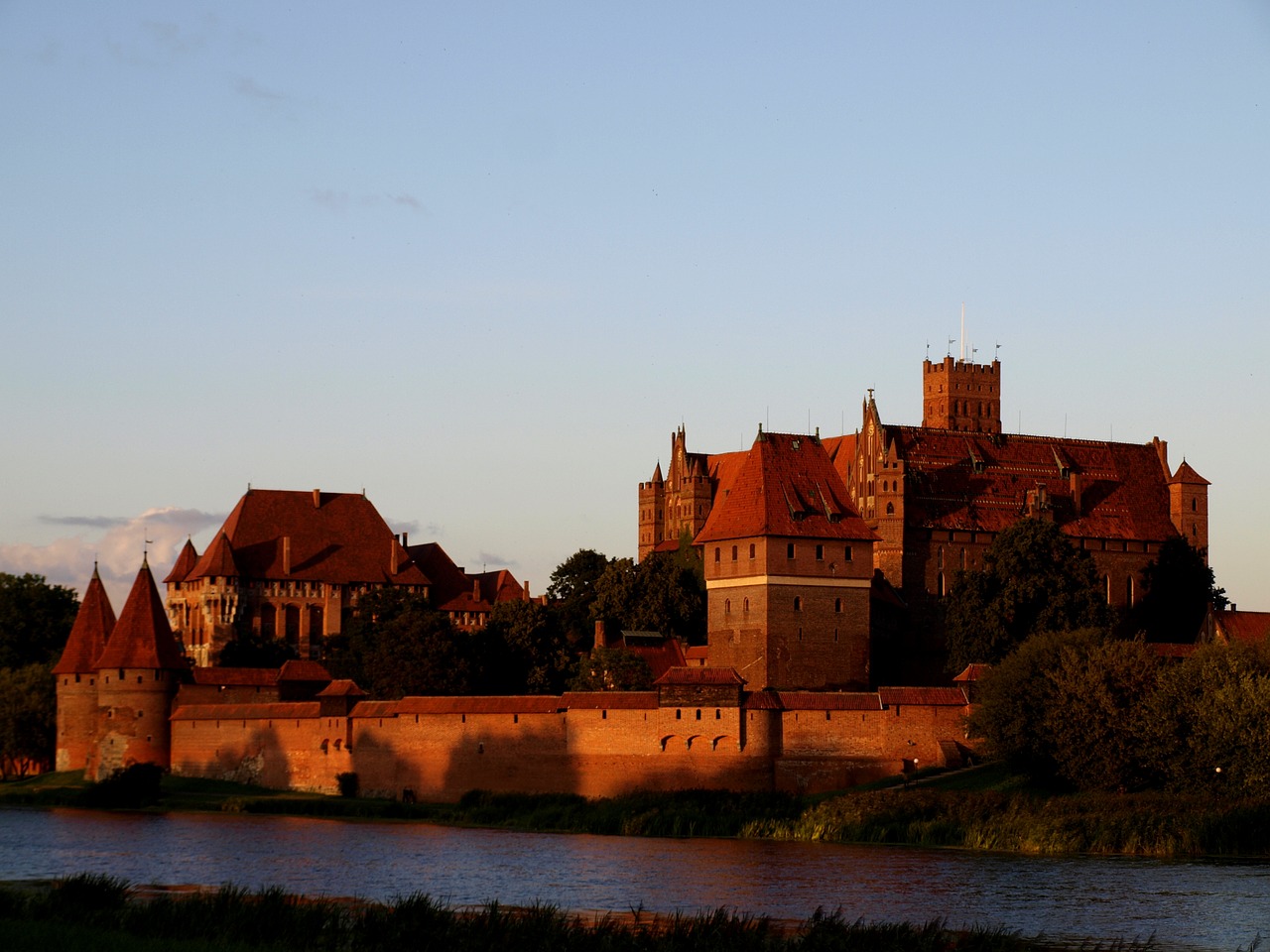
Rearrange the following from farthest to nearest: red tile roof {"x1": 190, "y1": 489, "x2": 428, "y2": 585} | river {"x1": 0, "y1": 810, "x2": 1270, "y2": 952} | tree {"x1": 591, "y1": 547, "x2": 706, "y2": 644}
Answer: red tile roof {"x1": 190, "y1": 489, "x2": 428, "y2": 585} → tree {"x1": 591, "y1": 547, "x2": 706, "y2": 644} → river {"x1": 0, "y1": 810, "x2": 1270, "y2": 952}

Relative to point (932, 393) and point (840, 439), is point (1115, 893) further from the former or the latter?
point (932, 393)

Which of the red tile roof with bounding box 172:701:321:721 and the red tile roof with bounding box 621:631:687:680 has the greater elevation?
the red tile roof with bounding box 621:631:687:680

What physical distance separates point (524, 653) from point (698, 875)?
3031cm

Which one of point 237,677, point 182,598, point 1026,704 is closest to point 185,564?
point 182,598

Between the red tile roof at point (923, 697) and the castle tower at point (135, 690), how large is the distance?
24350mm

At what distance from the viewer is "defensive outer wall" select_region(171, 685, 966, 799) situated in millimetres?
52312

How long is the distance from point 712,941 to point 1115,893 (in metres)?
10.7

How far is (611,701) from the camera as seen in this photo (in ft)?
177

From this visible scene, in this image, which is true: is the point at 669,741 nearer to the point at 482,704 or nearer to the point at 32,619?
the point at 482,704

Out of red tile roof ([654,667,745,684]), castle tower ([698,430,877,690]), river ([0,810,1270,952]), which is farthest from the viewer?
castle tower ([698,430,877,690])

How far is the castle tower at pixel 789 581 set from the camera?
62094 mm

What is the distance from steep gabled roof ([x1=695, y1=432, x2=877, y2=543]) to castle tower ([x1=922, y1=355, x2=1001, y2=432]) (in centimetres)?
4378

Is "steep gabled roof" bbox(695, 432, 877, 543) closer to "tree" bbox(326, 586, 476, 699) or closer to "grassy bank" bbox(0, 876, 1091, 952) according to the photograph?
"tree" bbox(326, 586, 476, 699)

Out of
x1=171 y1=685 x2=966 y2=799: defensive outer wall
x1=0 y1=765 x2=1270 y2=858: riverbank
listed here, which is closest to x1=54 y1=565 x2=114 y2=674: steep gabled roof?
x1=0 y1=765 x2=1270 y2=858: riverbank
